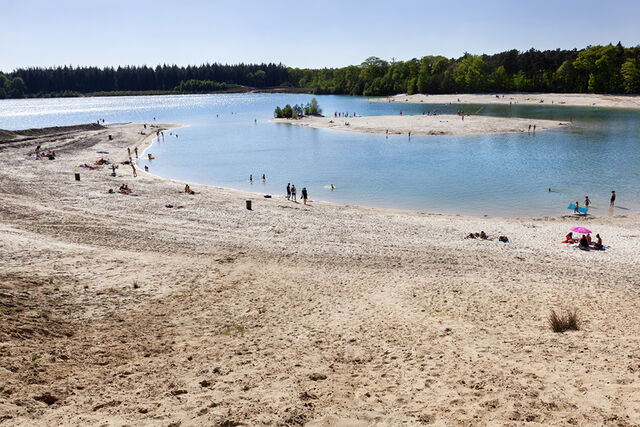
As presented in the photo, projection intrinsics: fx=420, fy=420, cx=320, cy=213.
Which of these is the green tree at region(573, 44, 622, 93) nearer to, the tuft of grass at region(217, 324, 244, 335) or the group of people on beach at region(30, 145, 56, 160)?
the group of people on beach at region(30, 145, 56, 160)

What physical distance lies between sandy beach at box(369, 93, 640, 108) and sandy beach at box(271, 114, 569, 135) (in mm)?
49001

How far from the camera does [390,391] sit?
28.6ft

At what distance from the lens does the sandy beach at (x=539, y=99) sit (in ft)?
383

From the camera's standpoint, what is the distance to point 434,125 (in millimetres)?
84375

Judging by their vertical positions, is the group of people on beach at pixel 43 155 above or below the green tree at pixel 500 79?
below

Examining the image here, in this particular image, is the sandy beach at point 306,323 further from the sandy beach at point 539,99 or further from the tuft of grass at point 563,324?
the sandy beach at point 539,99

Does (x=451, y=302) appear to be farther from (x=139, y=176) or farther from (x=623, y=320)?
(x=139, y=176)

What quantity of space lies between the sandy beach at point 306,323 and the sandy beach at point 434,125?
180 feet

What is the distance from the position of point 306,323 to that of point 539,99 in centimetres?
14556

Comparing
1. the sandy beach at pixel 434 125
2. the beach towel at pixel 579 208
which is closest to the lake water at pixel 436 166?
the beach towel at pixel 579 208

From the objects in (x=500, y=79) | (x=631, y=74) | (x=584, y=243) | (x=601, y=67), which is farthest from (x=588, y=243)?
(x=500, y=79)

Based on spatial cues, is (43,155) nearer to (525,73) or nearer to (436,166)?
(436,166)

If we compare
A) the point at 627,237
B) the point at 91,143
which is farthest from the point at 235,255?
the point at 91,143

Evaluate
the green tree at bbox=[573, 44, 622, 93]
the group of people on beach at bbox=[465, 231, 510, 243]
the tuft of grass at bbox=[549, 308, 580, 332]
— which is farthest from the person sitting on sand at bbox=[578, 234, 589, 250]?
the green tree at bbox=[573, 44, 622, 93]
